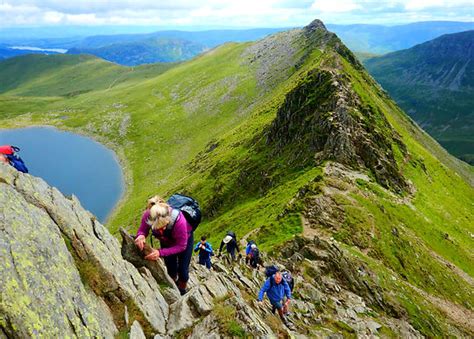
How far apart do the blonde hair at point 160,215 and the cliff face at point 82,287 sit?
138 inches

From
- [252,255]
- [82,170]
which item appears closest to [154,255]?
[252,255]

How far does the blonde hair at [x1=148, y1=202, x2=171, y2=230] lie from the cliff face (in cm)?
351

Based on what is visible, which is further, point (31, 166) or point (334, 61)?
point (31, 166)

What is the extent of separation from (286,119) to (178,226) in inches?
2723

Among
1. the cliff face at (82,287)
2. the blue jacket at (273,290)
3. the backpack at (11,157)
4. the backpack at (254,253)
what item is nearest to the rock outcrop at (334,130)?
the backpack at (254,253)

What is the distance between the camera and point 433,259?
46.3 metres

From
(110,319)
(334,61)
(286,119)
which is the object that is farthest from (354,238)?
(334,61)

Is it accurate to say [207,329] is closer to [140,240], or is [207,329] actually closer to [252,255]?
[140,240]

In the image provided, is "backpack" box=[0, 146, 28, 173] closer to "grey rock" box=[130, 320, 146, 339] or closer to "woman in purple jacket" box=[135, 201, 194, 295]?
"woman in purple jacket" box=[135, 201, 194, 295]

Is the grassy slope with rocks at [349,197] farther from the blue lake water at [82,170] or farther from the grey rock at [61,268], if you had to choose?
the grey rock at [61,268]

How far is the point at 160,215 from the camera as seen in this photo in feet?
43.4

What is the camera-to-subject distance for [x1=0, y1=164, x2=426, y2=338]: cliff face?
1125 centimetres

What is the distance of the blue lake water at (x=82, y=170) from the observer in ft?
417

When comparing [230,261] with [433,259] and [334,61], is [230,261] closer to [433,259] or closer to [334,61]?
[433,259]
